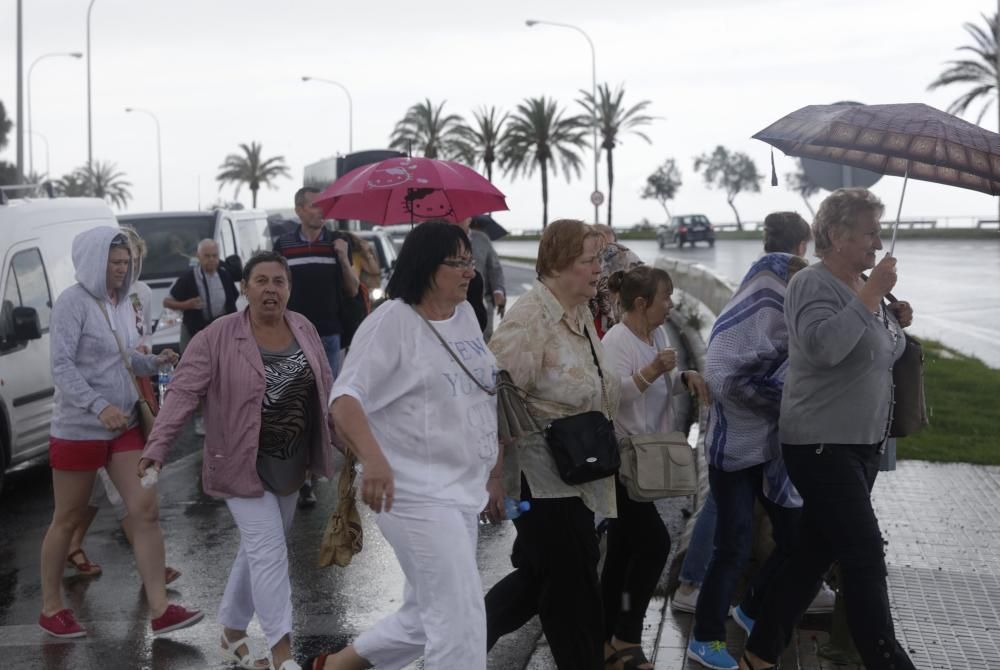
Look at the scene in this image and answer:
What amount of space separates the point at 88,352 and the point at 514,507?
2.51 m

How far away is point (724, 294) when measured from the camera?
17297mm

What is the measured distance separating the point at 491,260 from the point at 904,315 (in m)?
7.14

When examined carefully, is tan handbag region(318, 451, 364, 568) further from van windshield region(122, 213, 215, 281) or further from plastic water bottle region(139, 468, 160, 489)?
van windshield region(122, 213, 215, 281)

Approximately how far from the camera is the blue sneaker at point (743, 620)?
5.52m

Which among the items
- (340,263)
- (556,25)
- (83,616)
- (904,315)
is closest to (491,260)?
(340,263)

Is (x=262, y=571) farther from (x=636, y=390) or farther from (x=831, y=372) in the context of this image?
(x=831, y=372)

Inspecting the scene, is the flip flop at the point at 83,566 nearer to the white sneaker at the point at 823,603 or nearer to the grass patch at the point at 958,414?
the white sneaker at the point at 823,603

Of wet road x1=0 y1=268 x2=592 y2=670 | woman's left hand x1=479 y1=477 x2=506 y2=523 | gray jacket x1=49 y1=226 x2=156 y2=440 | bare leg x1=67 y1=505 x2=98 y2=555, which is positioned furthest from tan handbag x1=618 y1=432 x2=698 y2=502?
Answer: bare leg x1=67 y1=505 x2=98 y2=555

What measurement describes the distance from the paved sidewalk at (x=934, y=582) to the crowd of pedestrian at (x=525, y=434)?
0.27 m

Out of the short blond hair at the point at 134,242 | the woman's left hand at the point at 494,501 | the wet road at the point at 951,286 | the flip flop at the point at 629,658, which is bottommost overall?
the flip flop at the point at 629,658

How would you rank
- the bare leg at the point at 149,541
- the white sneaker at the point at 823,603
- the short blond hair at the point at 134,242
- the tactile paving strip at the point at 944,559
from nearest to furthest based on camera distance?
the tactile paving strip at the point at 944,559 → the bare leg at the point at 149,541 → the white sneaker at the point at 823,603 → the short blond hair at the point at 134,242

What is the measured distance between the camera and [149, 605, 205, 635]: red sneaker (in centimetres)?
590

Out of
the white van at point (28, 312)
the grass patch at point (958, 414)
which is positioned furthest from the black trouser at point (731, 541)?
the white van at point (28, 312)

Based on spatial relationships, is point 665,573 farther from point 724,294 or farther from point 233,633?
point 724,294
